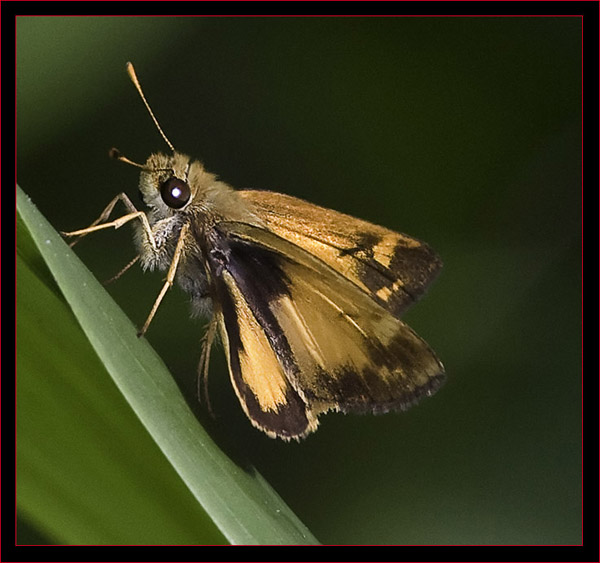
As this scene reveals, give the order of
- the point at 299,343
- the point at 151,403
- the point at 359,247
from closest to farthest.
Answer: the point at 151,403 < the point at 299,343 < the point at 359,247

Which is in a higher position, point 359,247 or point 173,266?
point 173,266

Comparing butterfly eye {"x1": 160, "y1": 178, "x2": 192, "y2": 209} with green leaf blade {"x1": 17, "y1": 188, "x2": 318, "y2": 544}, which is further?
butterfly eye {"x1": 160, "y1": 178, "x2": 192, "y2": 209}

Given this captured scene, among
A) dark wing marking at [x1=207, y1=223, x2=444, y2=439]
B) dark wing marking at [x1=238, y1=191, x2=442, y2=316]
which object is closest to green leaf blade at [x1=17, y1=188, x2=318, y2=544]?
dark wing marking at [x1=207, y1=223, x2=444, y2=439]

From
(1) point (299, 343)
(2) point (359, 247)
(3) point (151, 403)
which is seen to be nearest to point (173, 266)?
(1) point (299, 343)

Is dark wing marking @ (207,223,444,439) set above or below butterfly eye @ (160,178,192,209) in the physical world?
below

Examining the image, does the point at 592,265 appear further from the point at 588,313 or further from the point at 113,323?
the point at 113,323

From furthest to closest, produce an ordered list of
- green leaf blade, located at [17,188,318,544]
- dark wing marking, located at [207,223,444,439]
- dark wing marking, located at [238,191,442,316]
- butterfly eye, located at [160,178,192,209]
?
dark wing marking, located at [238,191,442,316] → butterfly eye, located at [160,178,192,209] → dark wing marking, located at [207,223,444,439] → green leaf blade, located at [17,188,318,544]

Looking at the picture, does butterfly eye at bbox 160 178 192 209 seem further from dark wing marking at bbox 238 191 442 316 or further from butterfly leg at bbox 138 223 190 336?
dark wing marking at bbox 238 191 442 316

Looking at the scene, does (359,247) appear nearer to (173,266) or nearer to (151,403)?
(173,266)
